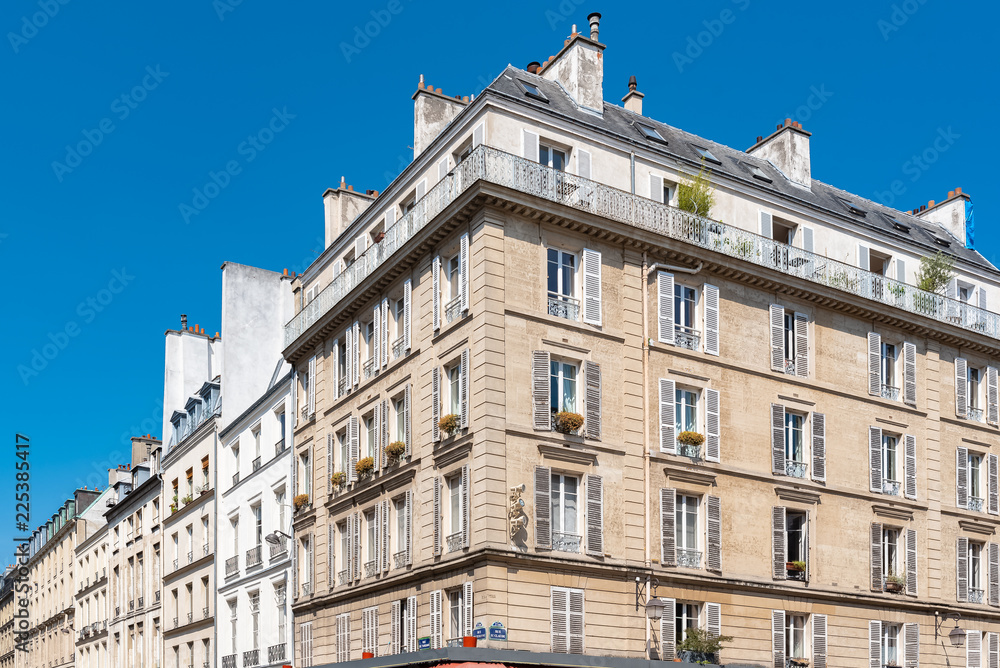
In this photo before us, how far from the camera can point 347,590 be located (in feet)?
104

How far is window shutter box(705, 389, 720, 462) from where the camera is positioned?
28797 millimetres

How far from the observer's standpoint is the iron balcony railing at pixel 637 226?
27438 mm

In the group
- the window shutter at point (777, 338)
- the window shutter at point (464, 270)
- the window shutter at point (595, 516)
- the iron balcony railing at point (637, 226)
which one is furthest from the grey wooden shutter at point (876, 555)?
the window shutter at point (464, 270)

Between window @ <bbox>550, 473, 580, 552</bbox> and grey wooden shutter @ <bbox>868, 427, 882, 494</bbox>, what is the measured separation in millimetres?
9354

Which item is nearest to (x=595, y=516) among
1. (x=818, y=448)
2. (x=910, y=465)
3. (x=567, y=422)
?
(x=567, y=422)

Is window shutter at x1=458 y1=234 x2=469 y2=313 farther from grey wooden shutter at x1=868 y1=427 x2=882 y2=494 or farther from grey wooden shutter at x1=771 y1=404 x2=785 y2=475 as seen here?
grey wooden shutter at x1=868 y1=427 x2=882 y2=494

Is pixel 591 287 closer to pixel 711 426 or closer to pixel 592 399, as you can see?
pixel 592 399

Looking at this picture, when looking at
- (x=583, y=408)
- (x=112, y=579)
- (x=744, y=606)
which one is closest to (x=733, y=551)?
(x=744, y=606)

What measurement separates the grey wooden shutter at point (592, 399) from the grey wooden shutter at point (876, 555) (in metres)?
9.06

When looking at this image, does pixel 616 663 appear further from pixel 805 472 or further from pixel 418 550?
pixel 805 472

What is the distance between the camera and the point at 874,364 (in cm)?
3269

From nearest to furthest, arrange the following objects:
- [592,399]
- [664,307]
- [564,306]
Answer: [592,399]
[564,306]
[664,307]

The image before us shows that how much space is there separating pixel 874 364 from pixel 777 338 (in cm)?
361

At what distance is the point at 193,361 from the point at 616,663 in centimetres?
3118
